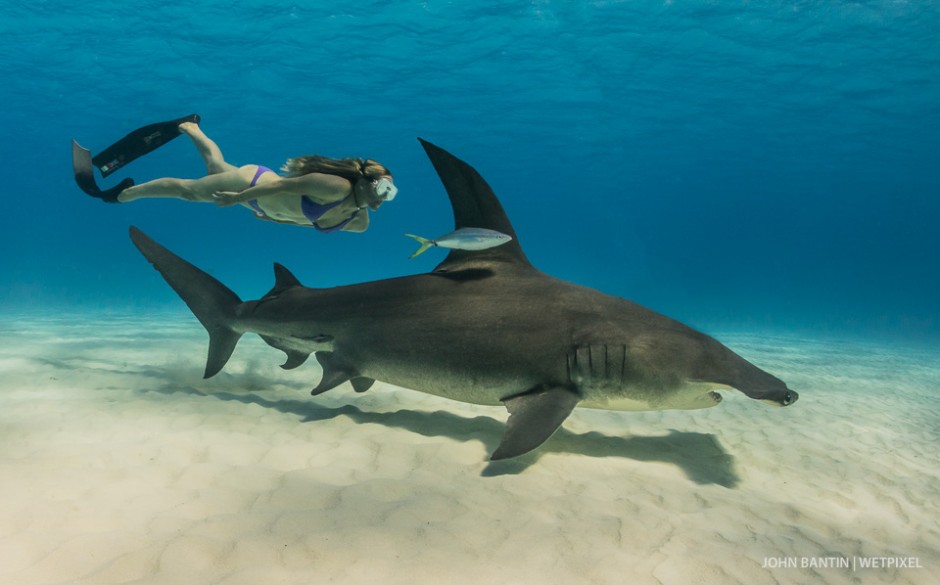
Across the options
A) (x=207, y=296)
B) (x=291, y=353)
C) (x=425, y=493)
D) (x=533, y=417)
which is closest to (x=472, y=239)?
(x=533, y=417)

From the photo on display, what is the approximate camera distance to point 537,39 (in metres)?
24.5

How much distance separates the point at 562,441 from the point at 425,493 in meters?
1.69

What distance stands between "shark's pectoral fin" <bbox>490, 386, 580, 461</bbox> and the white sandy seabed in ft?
0.90

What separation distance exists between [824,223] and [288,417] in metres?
110

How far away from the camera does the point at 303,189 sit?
4.91 m

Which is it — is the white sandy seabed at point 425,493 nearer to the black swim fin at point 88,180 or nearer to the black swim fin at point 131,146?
the black swim fin at point 88,180

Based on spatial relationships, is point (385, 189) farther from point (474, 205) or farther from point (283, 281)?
point (283, 281)

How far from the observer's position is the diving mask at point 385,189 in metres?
A: 4.67

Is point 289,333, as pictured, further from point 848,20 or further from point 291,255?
point 291,255

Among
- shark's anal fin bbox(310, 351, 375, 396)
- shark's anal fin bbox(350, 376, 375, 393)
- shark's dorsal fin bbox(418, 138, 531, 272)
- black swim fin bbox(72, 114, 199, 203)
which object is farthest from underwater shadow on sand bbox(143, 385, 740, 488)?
black swim fin bbox(72, 114, 199, 203)

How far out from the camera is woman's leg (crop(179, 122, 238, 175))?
6.17 metres

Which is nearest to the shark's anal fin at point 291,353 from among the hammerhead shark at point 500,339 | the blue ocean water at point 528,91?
the hammerhead shark at point 500,339

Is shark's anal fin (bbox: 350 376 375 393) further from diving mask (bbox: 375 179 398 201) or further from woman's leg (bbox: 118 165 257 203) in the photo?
woman's leg (bbox: 118 165 257 203)

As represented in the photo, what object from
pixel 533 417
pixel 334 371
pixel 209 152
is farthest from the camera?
pixel 209 152
